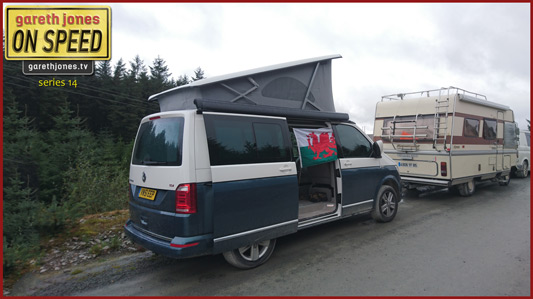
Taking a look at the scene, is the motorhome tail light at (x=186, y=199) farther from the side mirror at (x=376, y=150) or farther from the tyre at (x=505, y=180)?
the tyre at (x=505, y=180)

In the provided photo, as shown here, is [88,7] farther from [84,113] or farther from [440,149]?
[84,113]

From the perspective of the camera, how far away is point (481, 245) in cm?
470

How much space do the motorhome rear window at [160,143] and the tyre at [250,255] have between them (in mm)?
1357

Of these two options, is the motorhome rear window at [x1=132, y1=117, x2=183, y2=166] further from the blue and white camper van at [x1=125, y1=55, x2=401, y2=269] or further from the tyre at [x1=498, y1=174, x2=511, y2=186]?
the tyre at [x1=498, y1=174, x2=511, y2=186]

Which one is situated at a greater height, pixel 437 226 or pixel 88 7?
pixel 88 7

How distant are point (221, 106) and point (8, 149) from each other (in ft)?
25.2

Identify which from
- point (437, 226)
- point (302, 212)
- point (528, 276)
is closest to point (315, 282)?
point (302, 212)

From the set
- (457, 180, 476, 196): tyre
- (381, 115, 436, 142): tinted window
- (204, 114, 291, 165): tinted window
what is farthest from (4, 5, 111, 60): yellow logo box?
(457, 180, 476, 196): tyre

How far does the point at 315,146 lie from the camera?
15.8ft

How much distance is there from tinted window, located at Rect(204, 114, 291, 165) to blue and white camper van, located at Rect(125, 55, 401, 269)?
0.01m

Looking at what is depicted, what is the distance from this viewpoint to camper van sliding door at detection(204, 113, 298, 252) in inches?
138

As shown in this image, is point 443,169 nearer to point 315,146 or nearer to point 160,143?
point 315,146

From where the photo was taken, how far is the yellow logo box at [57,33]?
18.6 ft

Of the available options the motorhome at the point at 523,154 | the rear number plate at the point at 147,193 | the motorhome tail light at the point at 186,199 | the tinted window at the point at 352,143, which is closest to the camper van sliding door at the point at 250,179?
the motorhome tail light at the point at 186,199
